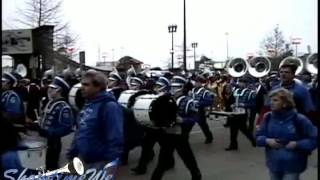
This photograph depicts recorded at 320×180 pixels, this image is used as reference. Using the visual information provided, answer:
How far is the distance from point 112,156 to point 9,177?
1157 millimetres

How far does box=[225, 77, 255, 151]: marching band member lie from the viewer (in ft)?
36.8

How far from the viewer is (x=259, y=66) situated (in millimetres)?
25312

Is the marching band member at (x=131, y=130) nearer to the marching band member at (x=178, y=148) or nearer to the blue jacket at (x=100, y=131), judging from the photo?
the marching band member at (x=178, y=148)

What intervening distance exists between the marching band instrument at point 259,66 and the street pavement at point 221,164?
40.0ft

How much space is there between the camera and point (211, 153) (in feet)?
35.3

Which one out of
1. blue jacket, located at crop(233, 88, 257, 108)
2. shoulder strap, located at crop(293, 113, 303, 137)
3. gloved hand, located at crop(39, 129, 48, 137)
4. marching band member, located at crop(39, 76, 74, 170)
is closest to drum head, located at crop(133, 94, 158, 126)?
marching band member, located at crop(39, 76, 74, 170)

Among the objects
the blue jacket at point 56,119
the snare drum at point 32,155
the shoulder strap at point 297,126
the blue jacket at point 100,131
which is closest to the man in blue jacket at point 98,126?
the blue jacket at point 100,131

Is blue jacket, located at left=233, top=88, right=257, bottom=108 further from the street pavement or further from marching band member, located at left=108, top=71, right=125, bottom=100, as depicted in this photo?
marching band member, located at left=108, top=71, right=125, bottom=100

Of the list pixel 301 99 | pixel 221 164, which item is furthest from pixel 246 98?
pixel 301 99

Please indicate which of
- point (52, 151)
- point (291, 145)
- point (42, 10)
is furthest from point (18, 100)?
point (42, 10)

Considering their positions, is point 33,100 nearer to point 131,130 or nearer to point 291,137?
point 131,130

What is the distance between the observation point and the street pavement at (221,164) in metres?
8.29

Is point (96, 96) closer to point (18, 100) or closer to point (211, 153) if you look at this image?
point (18, 100)

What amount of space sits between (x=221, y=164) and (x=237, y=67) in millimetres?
15907
